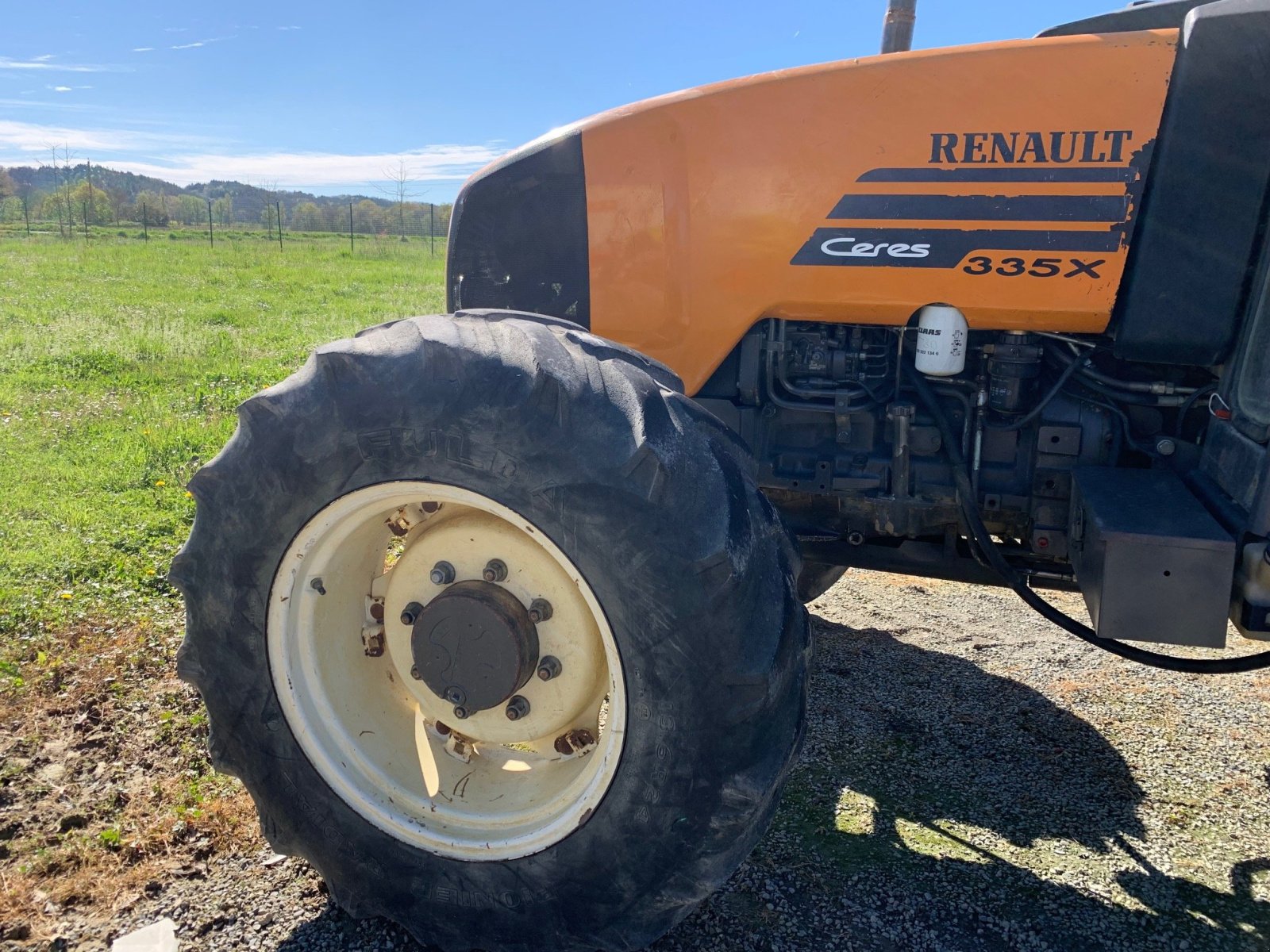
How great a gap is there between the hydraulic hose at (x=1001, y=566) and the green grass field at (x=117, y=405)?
3.37m

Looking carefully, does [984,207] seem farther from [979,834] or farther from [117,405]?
[117,405]

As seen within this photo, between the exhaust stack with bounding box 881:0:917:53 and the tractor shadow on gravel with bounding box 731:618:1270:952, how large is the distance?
2356 mm

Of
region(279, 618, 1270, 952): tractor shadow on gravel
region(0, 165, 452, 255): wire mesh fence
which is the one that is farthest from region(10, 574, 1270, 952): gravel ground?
region(0, 165, 452, 255): wire mesh fence

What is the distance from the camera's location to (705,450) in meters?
2.07

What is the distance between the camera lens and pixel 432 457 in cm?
207

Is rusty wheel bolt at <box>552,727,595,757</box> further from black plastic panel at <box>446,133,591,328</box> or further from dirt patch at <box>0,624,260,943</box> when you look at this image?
black plastic panel at <box>446,133,591,328</box>

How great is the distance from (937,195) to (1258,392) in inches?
36.8

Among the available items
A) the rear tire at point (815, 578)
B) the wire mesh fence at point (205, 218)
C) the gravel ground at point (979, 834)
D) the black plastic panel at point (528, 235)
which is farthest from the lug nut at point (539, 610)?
the wire mesh fence at point (205, 218)

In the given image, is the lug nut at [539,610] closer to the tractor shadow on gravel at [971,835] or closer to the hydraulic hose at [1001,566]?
the tractor shadow on gravel at [971,835]

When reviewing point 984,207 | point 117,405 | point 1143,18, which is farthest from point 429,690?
point 117,405

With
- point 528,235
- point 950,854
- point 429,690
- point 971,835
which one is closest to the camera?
point 429,690

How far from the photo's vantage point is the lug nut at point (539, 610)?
2.26 m

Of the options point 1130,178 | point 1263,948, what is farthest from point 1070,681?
point 1130,178

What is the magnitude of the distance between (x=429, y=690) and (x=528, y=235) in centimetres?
145
